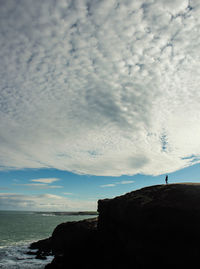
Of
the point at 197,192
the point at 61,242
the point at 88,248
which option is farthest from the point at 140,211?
the point at 61,242

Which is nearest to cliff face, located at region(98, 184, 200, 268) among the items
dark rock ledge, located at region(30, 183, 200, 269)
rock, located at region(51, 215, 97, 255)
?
dark rock ledge, located at region(30, 183, 200, 269)

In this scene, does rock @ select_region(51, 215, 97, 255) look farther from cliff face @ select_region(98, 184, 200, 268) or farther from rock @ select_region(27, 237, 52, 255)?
cliff face @ select_region(98, 184, 200, 268)

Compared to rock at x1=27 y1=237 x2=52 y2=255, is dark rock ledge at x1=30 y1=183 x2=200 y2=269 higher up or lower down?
higher up

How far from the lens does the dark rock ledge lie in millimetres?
14867

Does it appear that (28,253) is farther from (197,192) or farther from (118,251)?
(197,192)

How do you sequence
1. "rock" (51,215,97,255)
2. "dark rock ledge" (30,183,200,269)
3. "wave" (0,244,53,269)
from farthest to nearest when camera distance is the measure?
"rock" (51,215,97,255)
"wave" (0,244,53,269)
"dark rock ledge" (30,183,200,269)

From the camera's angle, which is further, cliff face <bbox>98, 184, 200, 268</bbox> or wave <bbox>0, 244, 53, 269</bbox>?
wave <bbox>0, 244, 53, 269</bbox>

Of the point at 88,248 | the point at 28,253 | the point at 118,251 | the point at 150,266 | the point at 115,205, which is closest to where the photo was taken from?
the point at 150,266

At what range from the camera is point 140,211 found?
61.0ft

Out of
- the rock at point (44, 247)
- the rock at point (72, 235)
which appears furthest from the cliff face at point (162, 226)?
the rock at point (44, 247)

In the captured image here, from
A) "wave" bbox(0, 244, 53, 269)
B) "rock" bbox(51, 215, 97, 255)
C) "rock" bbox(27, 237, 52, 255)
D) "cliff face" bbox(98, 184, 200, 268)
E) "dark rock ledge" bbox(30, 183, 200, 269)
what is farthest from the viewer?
"rock" bbox(27, 237, 52, 255)

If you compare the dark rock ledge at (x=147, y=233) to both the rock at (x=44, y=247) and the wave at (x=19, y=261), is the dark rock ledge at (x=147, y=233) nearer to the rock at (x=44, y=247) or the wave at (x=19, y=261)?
the wave at (x=19, y=261)

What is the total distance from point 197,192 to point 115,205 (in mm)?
10851

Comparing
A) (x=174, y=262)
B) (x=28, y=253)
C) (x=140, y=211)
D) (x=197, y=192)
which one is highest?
(x=197, y=192)
